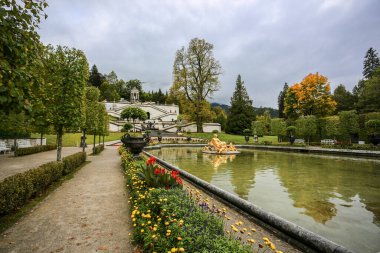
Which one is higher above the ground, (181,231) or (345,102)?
(345,102)

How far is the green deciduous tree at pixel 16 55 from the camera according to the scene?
114 inches

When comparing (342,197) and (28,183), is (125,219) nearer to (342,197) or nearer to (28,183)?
(28,183)

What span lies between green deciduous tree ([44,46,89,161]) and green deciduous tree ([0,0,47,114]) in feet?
24.9

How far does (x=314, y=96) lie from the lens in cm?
4341

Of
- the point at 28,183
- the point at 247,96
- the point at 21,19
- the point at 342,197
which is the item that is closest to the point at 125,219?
the point at 28,183

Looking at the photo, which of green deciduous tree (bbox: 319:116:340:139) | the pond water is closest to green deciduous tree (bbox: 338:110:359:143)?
green deciduous tree (bbox: 319:116:340:139)

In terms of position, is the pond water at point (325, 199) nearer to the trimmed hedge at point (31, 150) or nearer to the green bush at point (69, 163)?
the green bush at point (69, 163)

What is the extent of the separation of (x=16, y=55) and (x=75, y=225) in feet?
11.7

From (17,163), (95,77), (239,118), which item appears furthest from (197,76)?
(95,77)

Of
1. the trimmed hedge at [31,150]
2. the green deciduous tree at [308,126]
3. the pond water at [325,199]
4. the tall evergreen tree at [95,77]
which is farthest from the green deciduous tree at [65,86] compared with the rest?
the tall evergreen tree at [95,77]

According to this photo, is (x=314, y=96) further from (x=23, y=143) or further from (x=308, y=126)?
(x=23, y=143)

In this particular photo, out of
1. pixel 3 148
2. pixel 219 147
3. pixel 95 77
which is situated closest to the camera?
pixel 3 148

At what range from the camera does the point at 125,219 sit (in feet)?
17.2

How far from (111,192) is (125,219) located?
109 inches
